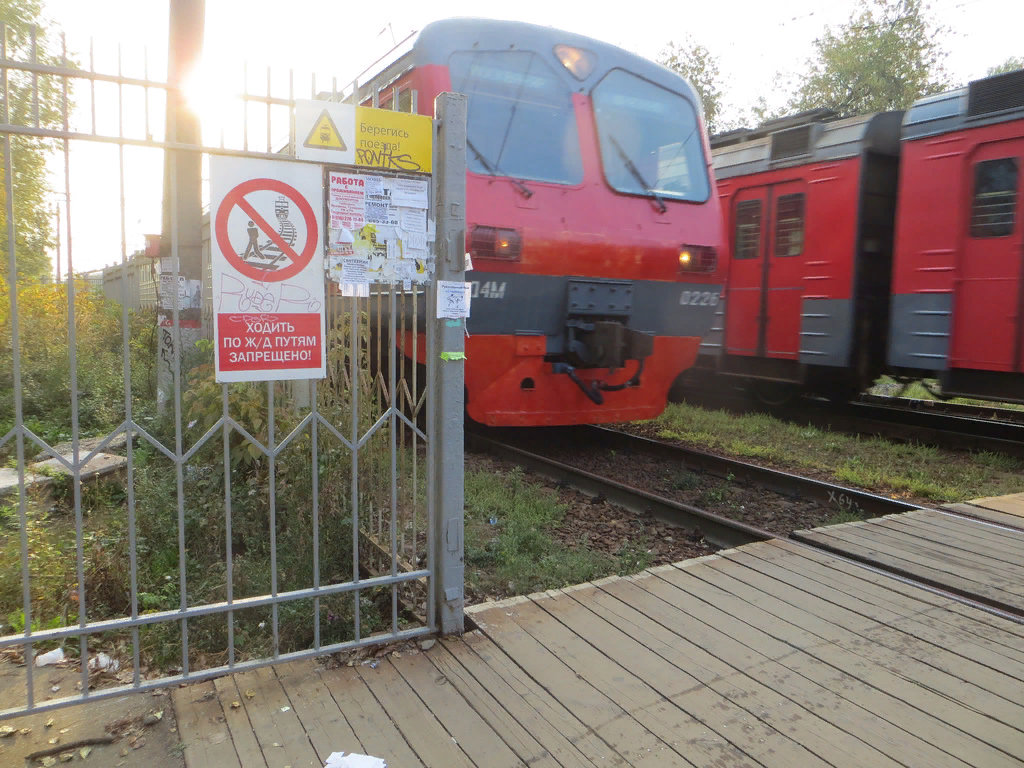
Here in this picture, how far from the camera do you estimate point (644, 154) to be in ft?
20.8

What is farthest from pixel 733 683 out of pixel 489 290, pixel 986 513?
pixel 489 290

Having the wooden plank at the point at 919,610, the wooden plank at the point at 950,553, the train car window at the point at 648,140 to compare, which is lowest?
the wooden plank at the point at 919,610

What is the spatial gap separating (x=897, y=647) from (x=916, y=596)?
601 mm

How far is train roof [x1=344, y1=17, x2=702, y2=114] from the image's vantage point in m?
5.40

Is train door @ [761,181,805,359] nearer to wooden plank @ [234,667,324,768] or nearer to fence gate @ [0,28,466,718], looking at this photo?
fence gate @ [0,28,466,718]

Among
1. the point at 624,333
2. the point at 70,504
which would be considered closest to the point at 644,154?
the point at 624,333

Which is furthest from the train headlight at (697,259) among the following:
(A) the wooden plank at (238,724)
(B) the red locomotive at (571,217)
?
(A) the wooden plank at (238,724)

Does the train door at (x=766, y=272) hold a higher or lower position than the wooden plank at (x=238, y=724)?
higher

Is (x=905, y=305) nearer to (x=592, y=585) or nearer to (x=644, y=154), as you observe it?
(x=644, y=154)

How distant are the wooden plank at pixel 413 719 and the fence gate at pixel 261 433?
0.22 meters

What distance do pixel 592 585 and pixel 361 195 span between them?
2083mm

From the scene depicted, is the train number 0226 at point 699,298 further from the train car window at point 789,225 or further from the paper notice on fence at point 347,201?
the paper notice on fence at point 347,201

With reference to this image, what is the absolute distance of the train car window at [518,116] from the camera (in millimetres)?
5496

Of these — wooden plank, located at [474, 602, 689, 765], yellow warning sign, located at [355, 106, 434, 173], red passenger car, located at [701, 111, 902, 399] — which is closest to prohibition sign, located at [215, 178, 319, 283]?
yellow warning sign, located at [355, 106, 434, 173]
